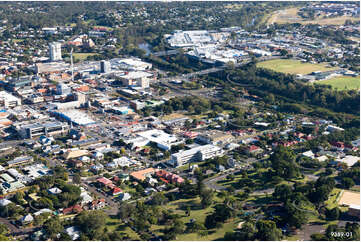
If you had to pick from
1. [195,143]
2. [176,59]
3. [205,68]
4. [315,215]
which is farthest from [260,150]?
[176,59]

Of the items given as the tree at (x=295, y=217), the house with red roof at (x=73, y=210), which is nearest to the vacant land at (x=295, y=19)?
the tree at (x=295, y=217)

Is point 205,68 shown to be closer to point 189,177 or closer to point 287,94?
point 287,94

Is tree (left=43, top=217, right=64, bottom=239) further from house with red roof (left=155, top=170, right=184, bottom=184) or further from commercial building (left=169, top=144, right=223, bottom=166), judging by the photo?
commercial building (left=169, top=144, right=223, bottom=166)

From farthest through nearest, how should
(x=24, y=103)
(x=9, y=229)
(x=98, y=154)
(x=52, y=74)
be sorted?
(x=52, y=74), (x=24, y=103), (x=98, y=154), (x=9, y=229)

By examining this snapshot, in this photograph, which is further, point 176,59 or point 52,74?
point 176,59

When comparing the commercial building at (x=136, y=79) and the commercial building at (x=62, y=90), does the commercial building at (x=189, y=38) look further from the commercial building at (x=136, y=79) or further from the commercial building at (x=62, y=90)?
the commercial building at (x=62, y=90)

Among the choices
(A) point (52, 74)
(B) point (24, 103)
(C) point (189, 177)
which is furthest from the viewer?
(A) point (52, 74)

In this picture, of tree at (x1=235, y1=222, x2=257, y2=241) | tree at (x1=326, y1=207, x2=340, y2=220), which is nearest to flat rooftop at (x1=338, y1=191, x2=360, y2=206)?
tree at (x1=326, y1=207, x2=340, y2=220)
